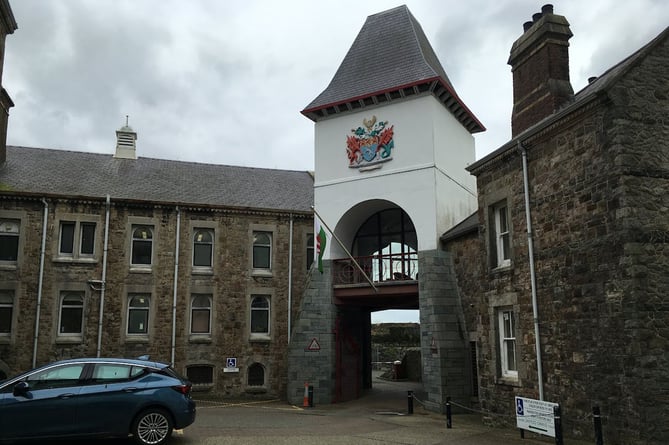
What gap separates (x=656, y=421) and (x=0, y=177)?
77.2 feet

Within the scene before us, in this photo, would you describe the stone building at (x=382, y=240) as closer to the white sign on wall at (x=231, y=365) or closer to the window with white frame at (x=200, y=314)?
the window with white frame at (x=200, y=314)

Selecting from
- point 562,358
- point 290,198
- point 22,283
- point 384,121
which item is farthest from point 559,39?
point 22,283

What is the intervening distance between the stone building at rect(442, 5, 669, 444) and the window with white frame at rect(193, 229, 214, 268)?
40.6 ft

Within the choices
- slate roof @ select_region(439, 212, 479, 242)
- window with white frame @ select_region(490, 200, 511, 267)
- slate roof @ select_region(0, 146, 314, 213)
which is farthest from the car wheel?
slate roof @ select_region(0, 146, 314, 213)

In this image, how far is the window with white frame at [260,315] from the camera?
24453 mm

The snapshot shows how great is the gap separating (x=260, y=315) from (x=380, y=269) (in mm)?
5913

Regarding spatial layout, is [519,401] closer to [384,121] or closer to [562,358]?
[562,358]

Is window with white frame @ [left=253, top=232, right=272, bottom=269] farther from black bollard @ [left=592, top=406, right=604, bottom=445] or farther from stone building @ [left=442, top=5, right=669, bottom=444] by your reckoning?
black bollard @ [left=592, top=406, right=604, bottom=445]

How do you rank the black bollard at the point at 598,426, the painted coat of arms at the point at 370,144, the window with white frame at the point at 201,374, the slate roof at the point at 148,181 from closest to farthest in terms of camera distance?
the black bollard at the point at 598,426
the painted coat of arms at the point at 370,144
the window with white frame at the point at 201,374
the slate roof at the point at 148,181

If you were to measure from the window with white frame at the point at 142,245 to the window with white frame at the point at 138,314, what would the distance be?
4.50 ft

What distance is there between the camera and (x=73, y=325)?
22594 millimetres

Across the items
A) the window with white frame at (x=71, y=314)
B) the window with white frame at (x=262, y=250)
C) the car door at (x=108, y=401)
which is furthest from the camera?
the window with white frame at (x=262, y=250)

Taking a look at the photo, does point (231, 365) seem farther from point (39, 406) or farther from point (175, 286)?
point (39, 406)

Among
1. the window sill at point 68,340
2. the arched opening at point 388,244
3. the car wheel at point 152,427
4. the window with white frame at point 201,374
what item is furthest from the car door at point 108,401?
the window with white frame at point 201,374
